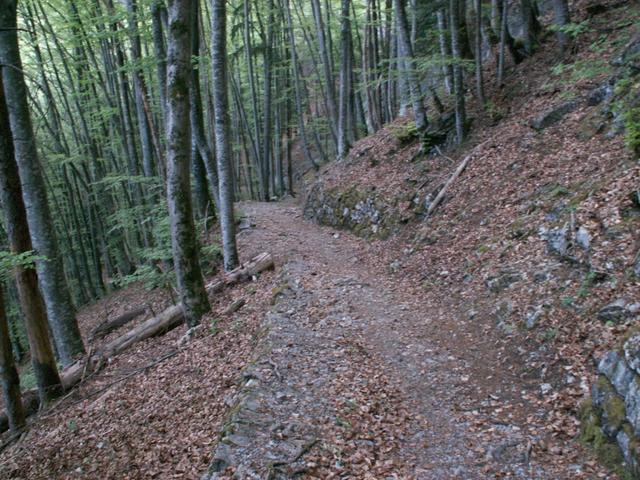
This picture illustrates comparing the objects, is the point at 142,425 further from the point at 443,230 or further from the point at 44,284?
the point at 443,230

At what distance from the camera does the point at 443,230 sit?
375 inches

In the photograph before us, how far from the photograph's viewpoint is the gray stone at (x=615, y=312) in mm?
4695

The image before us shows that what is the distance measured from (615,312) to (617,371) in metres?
0.86

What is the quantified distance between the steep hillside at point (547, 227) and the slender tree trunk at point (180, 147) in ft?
13.7

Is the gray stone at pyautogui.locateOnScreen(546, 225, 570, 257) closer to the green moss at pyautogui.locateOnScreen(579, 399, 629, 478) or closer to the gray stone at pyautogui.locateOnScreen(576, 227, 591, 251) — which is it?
Result: the gray stone at pyautogui.locateOnScreen(576, 227, 591, 251)

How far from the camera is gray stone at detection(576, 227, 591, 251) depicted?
5895mm

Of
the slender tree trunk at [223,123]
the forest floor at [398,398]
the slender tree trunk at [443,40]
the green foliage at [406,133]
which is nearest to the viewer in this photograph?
the forest floor at [398,398]

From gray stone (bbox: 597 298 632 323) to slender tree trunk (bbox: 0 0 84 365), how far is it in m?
8.06

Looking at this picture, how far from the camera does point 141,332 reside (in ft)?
31.0

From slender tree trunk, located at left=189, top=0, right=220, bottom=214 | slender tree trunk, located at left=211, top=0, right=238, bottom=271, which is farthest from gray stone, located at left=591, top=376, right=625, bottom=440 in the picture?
slender tree trunk, located at left=189, top=0, right=220, bottom=214

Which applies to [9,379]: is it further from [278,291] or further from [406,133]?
[406,133]

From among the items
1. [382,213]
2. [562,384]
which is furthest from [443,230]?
[562,384]

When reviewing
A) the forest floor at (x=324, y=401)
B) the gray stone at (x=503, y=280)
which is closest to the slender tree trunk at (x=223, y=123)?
the forest floor at (x=324, y=401)

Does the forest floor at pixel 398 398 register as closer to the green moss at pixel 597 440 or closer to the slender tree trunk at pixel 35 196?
the green moss at pixel 597 440
